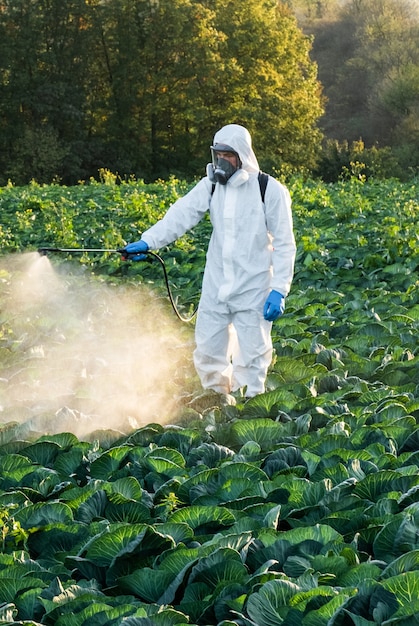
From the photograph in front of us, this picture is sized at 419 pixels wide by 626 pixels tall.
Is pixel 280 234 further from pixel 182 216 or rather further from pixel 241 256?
pixel 182 216

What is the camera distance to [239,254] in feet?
19.6

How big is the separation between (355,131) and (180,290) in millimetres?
55439

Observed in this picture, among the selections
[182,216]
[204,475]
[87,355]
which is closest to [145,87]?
[87,355]

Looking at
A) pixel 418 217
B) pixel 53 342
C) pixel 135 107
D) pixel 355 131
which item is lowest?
pixel 355 131

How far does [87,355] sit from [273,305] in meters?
2.43

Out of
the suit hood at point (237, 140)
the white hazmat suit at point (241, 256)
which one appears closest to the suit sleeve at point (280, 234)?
the white hazmat suit at point (241, 256)

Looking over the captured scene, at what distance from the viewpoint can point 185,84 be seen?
4725 cm

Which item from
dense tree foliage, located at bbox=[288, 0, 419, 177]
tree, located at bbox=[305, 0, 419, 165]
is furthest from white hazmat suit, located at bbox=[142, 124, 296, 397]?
tree, located at bbox=[305, 0, 419, 165]

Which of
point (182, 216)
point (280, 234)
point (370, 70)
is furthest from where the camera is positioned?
point (370, 70)

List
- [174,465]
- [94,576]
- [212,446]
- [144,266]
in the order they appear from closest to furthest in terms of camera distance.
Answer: [94,576] → [174,465] → [212,446] → [144,266]

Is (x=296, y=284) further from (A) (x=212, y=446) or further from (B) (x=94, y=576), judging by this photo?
(B) (x=94, y=576)

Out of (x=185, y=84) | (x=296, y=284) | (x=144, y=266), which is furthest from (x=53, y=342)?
(x=185, y=84)

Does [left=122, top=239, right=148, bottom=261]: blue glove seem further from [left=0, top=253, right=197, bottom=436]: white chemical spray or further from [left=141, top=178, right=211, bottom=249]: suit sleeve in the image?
[left=0, top=253, right=197, bottom=436]: white chemical spray

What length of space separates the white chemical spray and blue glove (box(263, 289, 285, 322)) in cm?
81
